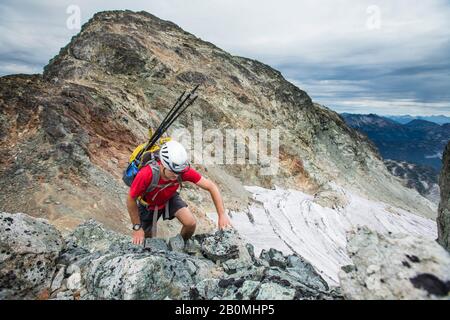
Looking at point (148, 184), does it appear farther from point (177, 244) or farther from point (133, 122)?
point (133, 122)

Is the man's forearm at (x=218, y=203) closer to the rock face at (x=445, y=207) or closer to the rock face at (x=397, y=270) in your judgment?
the rock face at (x=397, y=270)

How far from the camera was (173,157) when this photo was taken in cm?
699

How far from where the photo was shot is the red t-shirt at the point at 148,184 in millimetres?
7062

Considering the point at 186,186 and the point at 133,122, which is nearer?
the point at 186,186

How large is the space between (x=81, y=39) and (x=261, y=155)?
2065cm

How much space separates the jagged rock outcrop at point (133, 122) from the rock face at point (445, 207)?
1030cm

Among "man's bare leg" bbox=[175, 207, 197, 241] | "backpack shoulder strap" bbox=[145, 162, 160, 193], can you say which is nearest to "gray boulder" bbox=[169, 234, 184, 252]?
"man's bare leg" bbox=[175, 207, 197, 241]

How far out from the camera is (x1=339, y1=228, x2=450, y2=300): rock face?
14.7 feet

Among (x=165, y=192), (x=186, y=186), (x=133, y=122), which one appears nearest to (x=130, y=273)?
(x=165, y=192)

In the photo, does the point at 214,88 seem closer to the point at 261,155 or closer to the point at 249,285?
the point at 261,155

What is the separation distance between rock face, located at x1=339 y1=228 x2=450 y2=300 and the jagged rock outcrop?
9.87 meters

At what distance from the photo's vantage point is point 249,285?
582cm

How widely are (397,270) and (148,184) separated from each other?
4.60 meters
